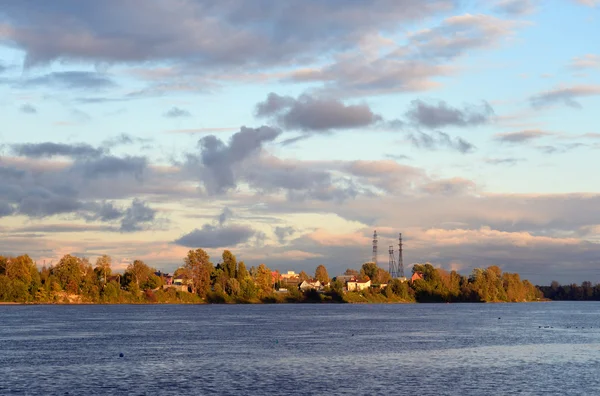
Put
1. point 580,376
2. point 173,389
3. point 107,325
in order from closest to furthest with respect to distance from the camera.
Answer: point 173,389
point 580,376
point 107,325

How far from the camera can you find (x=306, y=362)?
76688 mm

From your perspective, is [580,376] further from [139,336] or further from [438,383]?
[139,336]

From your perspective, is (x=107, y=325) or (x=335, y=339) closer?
(x=335, y=339)

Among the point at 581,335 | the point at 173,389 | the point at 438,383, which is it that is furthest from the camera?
the point at 581,335

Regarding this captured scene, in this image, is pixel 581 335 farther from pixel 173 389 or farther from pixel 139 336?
pixel 173 389

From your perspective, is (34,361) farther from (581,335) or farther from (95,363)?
(581,335)

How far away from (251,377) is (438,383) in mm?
15767

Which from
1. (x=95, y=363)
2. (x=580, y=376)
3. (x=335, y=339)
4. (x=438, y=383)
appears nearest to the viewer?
(x=438, y=383)

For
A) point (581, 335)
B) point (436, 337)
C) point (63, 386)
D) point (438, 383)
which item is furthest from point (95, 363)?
point (581, 335)

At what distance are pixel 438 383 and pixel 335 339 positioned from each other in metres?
46.3

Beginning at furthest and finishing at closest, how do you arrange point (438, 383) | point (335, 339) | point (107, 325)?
1. point (107, 325)
2. point (335, 339)
3. point (438, 383)

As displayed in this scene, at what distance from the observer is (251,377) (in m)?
64.8

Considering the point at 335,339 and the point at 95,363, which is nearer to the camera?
the point at 95,363

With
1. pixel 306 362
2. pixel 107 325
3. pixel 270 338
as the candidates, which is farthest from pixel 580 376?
pixel 107 325
